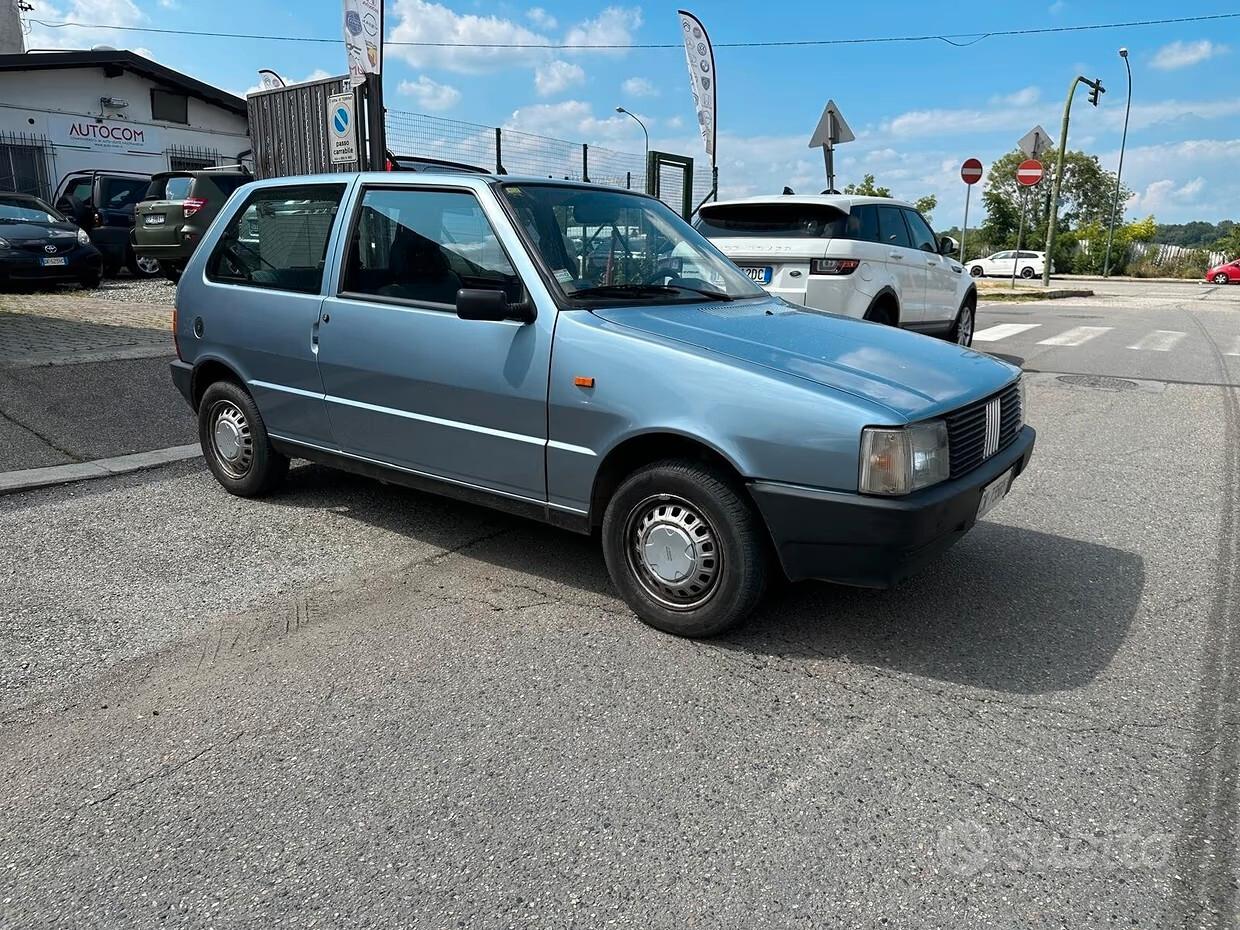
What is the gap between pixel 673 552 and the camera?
354 cm

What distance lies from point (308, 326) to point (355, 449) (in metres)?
0.66

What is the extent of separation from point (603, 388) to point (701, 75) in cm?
1389

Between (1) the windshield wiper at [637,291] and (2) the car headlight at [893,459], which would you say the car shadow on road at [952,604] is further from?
(1) the windshield wiper at [637,291]

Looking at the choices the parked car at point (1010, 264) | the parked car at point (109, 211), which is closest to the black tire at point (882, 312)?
the parked car at point (109, 211)

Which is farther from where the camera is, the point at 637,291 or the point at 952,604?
the point at 637,291

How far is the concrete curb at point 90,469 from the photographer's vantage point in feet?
17.5

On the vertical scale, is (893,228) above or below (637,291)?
above

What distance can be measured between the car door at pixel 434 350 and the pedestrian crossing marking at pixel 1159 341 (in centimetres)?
1108

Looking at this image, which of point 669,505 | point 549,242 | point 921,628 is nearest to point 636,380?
point 669,505

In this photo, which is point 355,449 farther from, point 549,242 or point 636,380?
point 636,380

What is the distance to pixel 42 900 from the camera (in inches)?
87.2

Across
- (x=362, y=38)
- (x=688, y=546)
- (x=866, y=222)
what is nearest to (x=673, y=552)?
(x=688, y=546)

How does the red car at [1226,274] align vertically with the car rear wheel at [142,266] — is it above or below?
above

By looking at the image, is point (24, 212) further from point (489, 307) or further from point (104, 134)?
→ point (489, 307)
